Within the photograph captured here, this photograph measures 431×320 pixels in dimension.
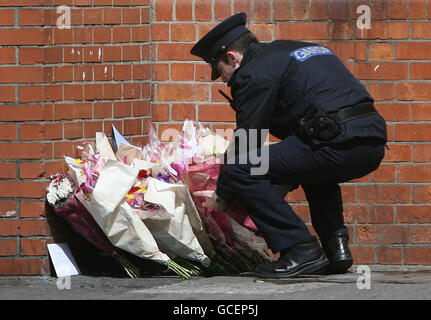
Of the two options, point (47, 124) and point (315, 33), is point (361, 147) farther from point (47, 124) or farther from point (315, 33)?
point (47, 124)

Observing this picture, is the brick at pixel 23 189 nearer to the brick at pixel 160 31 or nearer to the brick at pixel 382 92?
the brick at pixel 160 31

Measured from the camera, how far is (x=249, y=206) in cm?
443

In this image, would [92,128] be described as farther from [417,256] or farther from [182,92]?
[417,256]

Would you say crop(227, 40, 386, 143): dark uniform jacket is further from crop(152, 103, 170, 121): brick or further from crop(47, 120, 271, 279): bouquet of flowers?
crop(152, 103, 170, 121): brick

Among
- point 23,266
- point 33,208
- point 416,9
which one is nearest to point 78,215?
point 33,208

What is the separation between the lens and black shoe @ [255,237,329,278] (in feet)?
14.4

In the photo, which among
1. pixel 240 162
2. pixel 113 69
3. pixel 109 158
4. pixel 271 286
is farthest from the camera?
pixel 113 69

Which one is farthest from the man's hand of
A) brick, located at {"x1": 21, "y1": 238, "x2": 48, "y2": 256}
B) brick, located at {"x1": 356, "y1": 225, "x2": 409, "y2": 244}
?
brick, located at {"x1": 356, "y1": 225, "x2": 409, "y2": 244}

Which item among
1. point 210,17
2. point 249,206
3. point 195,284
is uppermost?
point 210,17

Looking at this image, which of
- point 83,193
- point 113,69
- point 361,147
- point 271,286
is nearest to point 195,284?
point 271,286

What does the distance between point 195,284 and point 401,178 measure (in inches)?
67.4

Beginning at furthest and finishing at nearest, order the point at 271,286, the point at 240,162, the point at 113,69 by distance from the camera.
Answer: the point at 113,69 → the point at 240,162 → the point at 271,286

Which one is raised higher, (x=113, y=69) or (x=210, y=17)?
(x=210, y=17)

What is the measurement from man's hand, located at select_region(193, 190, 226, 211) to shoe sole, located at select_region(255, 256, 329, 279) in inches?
16.5
